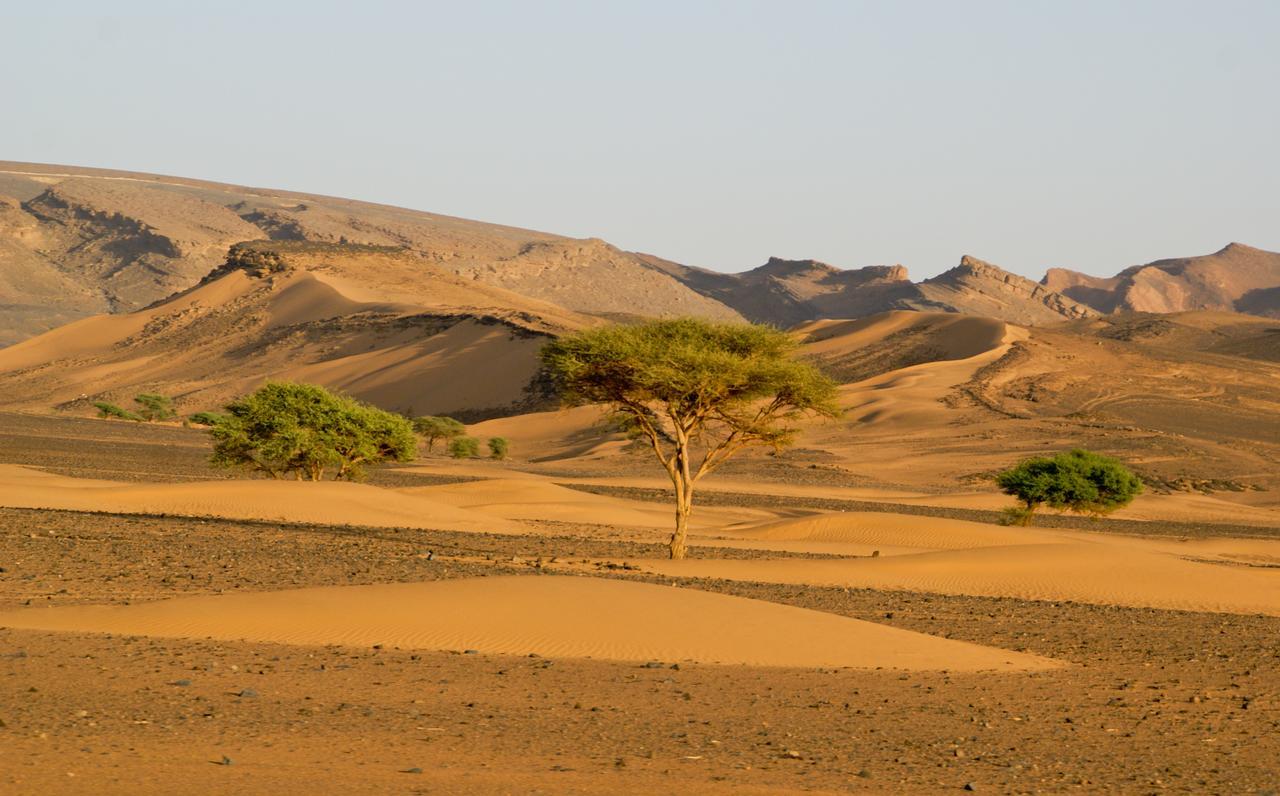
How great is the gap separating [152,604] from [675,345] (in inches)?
496

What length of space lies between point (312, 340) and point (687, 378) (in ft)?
290

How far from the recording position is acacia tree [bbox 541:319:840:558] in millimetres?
26266

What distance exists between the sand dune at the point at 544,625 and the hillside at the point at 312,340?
7362 cm

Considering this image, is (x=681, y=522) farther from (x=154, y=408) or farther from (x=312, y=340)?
(x=312, y=340)

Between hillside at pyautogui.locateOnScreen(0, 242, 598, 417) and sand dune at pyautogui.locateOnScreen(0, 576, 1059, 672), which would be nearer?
sand dune at pyautogui.locateOnScreen(0, 576, 1059, 672)

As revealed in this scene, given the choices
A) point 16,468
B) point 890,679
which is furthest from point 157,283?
point 890,679

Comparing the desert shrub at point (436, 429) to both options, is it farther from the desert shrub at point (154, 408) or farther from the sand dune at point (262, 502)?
the sand dune at point (262, 502)

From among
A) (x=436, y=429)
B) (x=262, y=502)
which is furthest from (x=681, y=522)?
(x=436, y=429)

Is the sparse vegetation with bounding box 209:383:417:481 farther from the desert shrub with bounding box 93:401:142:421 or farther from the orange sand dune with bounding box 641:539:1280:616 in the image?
the desert shrub with bounding box 93:401:142:421

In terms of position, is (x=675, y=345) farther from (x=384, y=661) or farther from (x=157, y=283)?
(x=157, y=283)

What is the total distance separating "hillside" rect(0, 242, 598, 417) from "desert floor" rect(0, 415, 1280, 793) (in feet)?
217

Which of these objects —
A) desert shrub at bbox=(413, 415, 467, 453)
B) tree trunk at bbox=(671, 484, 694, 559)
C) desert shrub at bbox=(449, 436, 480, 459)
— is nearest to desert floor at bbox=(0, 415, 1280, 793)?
tree trunk at bbox=(671, 484, 694, 559)

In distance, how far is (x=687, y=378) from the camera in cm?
2603

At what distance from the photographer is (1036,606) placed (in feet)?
73.7
